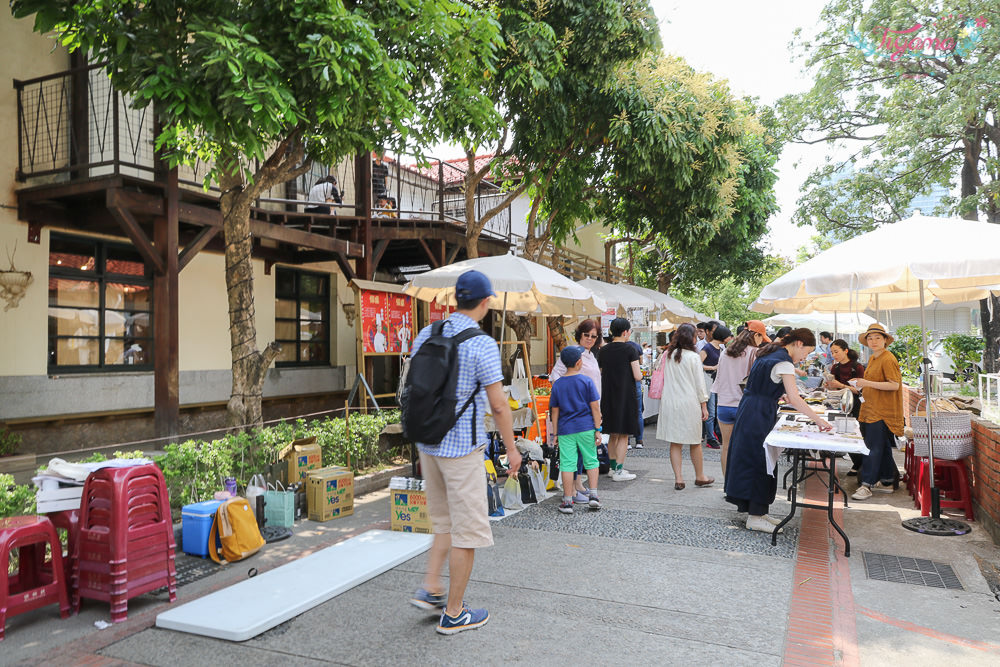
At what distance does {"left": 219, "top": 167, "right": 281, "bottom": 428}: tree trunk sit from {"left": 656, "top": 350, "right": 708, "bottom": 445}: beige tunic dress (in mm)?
4446

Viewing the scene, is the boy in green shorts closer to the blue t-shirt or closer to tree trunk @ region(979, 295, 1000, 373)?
the blue t-shirt

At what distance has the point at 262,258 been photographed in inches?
475

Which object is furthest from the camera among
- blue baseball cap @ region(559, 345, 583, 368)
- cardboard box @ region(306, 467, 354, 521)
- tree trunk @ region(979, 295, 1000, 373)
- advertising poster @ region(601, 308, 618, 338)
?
tree trunk @ region(979, 295, 1000, 373)

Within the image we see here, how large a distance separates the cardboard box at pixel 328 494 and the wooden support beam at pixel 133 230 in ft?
11.7

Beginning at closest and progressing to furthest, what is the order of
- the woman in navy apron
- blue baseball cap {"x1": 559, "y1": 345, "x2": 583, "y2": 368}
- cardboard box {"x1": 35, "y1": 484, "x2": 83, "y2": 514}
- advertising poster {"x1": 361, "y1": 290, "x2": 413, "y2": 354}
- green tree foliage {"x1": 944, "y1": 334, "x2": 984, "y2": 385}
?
cardboard box {"x1": 35, "y1": 484, "x2": 83, "y2": 514}, the woman in navy apron, blue baseball cap {"x1": 559, "y1": 345, "x2": 583, "y2": 368}, advertising poster {"x1": 361, "y1": 290, "x2": 413, "y2": 354}, green tree foliage {"x1": 944, "y1": 334, "x2": 984, "y2": 385}

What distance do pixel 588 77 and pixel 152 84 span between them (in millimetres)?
7002

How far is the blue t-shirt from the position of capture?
667cm

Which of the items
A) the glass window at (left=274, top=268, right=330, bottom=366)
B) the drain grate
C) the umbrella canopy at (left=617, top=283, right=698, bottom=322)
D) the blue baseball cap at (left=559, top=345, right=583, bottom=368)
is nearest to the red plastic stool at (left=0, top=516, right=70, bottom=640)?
the blue baseball cap at (left=559, top=345, right=583, bottom=368)

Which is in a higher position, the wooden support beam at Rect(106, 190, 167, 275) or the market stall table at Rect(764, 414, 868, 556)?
the wooden support beam at Rect(106, 190, 167, 275)

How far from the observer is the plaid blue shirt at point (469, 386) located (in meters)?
3.83

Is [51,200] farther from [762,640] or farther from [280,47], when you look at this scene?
[762,640]

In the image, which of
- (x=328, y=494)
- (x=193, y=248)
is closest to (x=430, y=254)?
(x=193, y=248)

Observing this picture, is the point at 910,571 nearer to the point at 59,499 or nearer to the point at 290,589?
the point at 290,589

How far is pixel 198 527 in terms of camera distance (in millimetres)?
5262
